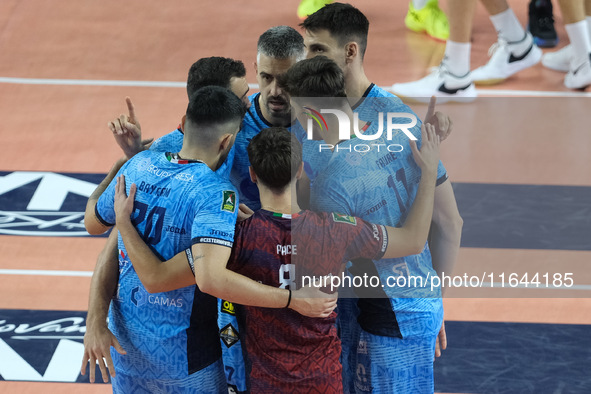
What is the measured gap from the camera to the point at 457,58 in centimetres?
819

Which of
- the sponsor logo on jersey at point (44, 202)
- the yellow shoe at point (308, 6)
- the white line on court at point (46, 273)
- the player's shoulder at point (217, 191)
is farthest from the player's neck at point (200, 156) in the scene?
the yellow shoe at point (308, 6)

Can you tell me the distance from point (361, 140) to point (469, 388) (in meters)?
2.24

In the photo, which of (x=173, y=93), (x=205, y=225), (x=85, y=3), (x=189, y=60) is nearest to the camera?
(x=205, y=225)

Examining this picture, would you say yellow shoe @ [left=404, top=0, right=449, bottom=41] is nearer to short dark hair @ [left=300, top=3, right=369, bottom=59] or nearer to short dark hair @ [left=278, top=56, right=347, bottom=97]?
short dark hair @ [left=300, top=3, right=369, bottom=59]

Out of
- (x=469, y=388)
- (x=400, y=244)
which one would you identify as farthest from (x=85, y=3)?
(x=400, y=244)

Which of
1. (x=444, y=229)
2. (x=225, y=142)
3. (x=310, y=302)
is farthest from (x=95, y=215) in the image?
(x=444, y=229)

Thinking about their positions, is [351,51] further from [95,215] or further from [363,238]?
[95,215]

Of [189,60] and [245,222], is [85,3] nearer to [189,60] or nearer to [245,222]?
A: [189,60]

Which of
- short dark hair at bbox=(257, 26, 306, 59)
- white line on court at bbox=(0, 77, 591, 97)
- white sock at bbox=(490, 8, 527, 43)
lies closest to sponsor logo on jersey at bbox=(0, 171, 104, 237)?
white line on court at bbox=(0, 77, 591, 97)

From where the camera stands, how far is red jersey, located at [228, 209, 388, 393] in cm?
323

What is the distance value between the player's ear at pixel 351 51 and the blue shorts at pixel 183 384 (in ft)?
4.94

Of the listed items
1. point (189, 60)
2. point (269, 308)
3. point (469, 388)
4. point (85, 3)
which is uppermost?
point (85, 3)

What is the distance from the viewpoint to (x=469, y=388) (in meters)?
5.02

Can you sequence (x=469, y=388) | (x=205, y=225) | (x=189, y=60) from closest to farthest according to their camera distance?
(x=205, y=225)
(x=469, y=388)
(x=189, y=60)
